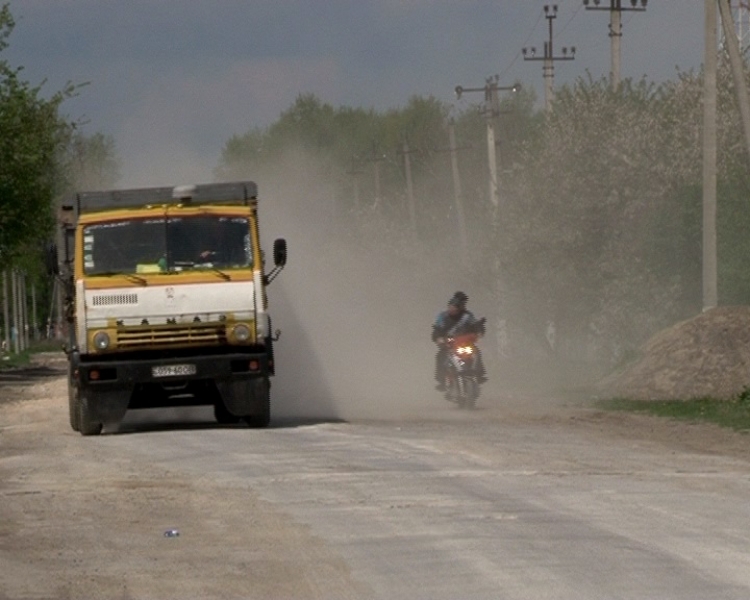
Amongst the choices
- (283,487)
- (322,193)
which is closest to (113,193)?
(283,487)

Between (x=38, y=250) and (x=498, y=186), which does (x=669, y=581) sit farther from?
(x=38, y=250)

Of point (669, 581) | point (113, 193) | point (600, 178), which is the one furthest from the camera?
point (600, 178)

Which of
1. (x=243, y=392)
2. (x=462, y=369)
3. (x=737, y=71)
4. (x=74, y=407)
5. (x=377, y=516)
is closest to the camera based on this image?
(x=377, y=516)

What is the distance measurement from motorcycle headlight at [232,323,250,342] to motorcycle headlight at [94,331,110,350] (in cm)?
147

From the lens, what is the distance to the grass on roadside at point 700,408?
81.6ft

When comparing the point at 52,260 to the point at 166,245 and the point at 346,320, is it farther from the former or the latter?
the point at 346,320

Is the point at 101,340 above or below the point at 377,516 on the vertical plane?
above

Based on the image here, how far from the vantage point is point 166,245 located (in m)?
23.0

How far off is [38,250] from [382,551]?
7381 cm

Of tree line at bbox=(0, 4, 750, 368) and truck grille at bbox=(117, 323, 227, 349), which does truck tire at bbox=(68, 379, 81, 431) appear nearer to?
truck grille at bbox=(117, 323, 227, 349)

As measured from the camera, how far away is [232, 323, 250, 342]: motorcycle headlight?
2261 centimetres

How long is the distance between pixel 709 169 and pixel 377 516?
23.7 meters

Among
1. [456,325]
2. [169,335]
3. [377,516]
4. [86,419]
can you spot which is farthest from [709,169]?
[377,516]

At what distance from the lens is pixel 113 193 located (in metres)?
23.6
